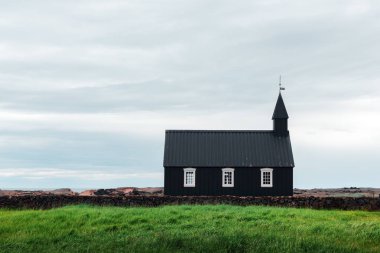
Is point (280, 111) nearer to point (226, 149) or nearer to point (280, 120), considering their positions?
point (280, 120)

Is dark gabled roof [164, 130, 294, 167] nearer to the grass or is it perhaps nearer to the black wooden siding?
the black wooden siding

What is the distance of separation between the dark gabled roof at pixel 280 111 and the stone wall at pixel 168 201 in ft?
44.9

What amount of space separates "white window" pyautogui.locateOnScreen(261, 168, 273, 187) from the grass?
58.7ft

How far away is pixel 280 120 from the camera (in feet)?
167

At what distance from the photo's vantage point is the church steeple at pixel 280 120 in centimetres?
5053

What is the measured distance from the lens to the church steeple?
5053cm

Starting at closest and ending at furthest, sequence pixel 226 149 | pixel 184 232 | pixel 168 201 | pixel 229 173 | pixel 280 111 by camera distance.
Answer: pixel 184 232 < pixel 168 201 < pixel 229 173 < pixel 226 149 < pixel 280 111

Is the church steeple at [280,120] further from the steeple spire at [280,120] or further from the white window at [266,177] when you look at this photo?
the white window at [266,177]

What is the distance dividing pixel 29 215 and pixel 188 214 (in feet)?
24.3

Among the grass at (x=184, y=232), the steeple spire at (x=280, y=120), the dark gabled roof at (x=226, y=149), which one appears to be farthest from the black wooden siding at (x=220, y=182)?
the grass at (x=184, y=232)

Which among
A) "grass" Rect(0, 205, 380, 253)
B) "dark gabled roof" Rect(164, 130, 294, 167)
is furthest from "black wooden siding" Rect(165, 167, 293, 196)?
"grass" Rect(0, 205, 380, 253)

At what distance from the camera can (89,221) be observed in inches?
950

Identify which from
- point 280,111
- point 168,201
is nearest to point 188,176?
point 168,201

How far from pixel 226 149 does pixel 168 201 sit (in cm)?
1204
